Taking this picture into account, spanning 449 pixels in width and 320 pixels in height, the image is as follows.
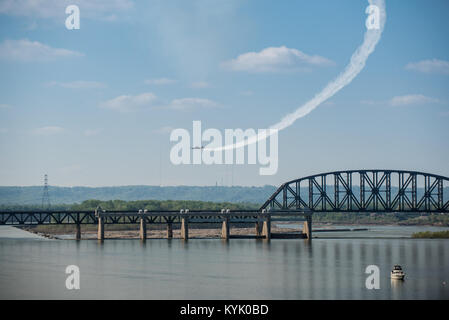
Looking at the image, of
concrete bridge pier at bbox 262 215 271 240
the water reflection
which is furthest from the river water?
concrete bridge pier at bbox 262 215 271 240

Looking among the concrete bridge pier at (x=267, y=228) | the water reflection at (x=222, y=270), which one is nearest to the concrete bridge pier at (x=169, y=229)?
the water reflection at (x=222, y=270)

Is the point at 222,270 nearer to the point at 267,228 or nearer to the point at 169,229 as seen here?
the point at 267,228

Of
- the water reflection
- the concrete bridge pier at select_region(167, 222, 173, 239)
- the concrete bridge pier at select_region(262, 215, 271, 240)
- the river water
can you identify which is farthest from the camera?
the concrete bridge pier at select_region(167, 222, 173, 239)

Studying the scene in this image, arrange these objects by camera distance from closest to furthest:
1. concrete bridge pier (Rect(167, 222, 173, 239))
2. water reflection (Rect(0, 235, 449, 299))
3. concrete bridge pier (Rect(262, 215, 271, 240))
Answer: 1. water reflection (Rect(0, 235, 449, 299))
2. concrete bridge pier (Rect(262, 215, 271, 240))
3. concrete bridge pier (Rect(167, 222, 173, 239))

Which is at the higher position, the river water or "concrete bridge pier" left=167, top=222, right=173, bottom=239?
"concrete bridge pier" left=167, top=222, right=173, bottom=239

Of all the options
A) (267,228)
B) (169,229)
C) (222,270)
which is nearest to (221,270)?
(222,270)

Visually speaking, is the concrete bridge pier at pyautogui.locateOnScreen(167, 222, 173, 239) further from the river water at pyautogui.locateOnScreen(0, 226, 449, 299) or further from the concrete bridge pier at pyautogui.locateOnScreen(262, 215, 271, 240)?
the concrete bridge pier at pyautogui.locateOnScreen(262, 215, 271, 240)

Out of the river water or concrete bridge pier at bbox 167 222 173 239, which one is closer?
the river water
